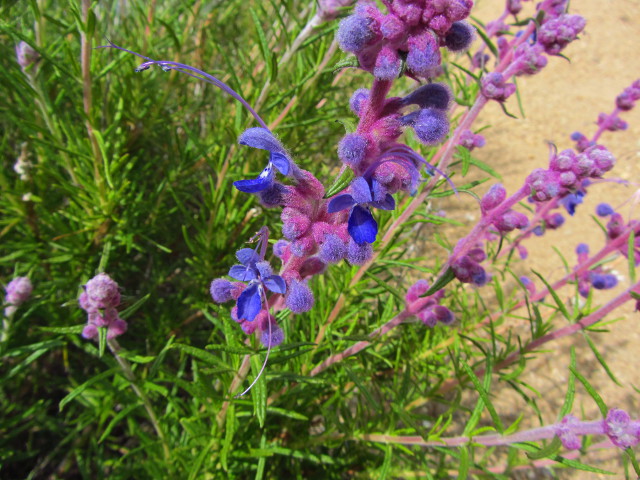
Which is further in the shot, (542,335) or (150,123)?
(150,123)

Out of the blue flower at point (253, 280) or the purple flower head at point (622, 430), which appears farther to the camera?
the purple flower head at point (622, 430)

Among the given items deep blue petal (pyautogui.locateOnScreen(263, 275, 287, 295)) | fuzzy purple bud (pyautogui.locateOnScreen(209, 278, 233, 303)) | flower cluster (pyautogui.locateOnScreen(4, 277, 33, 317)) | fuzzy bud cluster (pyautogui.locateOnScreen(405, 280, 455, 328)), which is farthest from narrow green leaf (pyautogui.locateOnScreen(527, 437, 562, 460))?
flower cluster (pyautogui.locateOnScreen(4, 277, 33, 317))

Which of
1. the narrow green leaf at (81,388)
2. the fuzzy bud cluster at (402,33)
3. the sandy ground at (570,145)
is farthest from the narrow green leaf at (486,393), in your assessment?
the narrow green leaf at (81,388)

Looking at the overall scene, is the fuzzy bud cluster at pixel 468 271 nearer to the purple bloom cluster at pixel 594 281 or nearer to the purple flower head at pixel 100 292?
the purple bloom cluster at pixel 594 281

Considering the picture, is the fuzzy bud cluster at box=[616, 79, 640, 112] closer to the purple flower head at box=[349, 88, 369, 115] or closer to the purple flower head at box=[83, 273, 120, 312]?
the purple flower head at box=[349, 88, 369, 115]

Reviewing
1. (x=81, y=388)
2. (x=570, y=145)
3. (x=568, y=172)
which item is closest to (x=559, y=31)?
(x=568, y=172)

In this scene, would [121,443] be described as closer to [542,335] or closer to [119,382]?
[119,382]

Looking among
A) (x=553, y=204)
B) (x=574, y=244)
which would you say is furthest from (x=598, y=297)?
(x=553, y=204)
